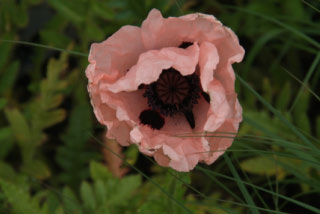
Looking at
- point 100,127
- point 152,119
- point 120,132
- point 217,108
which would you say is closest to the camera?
point 217,108

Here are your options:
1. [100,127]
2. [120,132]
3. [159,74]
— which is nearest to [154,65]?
[159,74]

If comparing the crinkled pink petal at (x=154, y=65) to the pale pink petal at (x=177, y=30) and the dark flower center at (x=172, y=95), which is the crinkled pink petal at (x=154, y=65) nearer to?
the pale pink petal at (x=177, y=30)

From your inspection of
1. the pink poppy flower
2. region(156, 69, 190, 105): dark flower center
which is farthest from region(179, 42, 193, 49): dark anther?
region(156, 69, 190, 105): dark flower center

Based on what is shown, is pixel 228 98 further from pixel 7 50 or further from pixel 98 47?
pixel 7 50

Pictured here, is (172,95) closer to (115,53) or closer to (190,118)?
(190,118)

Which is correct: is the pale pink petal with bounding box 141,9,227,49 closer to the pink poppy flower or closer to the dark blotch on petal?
the pink poppy flower

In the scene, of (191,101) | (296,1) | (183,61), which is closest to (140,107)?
(191,101)
